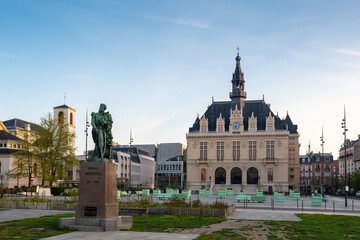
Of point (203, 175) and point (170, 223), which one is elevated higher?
point (203, 175)

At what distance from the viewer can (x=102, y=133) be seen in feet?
58.5

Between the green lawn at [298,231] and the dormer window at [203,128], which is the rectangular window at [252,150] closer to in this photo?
the dormer window at [203,128]

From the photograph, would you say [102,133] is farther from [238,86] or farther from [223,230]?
[238,86]

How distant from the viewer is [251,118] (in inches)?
3489

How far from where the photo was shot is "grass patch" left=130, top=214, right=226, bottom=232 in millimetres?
17531

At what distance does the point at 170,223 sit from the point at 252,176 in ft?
229

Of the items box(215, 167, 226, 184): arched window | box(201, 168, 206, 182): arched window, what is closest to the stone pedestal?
box(215, 167, 226, 184): arched window

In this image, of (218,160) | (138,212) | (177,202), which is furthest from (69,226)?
(218,160)

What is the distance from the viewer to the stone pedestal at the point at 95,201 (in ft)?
53.8

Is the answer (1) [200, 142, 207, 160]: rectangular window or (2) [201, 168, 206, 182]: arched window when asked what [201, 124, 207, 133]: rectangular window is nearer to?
(1) [200, 142, 207, 160]: rectangular window

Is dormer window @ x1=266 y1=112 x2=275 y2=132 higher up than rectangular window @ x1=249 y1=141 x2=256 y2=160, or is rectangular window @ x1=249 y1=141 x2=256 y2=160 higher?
dormer window @ x1=266 y1=112 x2=275 y2=132

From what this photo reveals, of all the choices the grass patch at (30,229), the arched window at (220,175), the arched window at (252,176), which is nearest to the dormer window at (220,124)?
the arched window at (220,175)

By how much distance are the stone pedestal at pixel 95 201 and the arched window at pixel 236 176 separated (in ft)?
239

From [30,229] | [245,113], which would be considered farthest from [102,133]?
[245,113]
